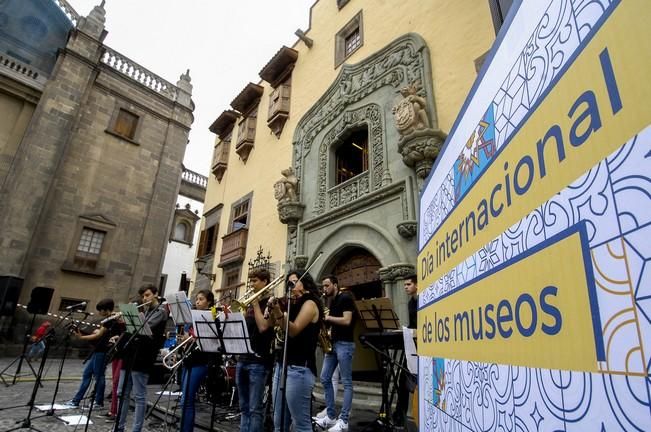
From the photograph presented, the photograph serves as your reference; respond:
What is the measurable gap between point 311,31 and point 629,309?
48.8 ft

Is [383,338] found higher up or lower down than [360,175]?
lower down

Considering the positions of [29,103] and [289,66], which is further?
[29,103]

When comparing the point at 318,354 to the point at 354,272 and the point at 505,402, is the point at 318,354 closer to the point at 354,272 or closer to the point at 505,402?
the point at 354,272

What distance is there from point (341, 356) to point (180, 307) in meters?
2.43

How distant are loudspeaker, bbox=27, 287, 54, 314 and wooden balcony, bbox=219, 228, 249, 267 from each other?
18.2ft

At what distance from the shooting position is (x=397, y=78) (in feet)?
29.1

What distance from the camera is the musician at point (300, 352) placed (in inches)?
114

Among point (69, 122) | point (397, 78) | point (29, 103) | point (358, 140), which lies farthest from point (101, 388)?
point (29, 103)

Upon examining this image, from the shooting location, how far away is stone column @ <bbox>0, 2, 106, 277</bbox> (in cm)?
1368

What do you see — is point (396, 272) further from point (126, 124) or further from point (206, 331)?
point (126, 124)

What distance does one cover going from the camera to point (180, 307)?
4844 mm

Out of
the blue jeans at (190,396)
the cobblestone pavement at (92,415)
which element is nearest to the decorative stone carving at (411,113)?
the cobblestone pavement at (92,415)

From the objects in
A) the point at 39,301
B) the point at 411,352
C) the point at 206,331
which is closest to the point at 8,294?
the point at 39,301

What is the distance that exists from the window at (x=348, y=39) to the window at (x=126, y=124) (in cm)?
1342
